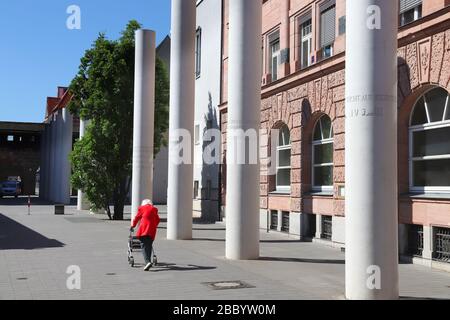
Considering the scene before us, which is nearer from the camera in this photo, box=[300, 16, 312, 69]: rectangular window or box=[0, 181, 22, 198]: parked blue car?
box=[300, 16, 312, 69]: rectangular window

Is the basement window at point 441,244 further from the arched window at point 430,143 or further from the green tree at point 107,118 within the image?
the green tree at point 107,118

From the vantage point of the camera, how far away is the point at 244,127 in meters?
14.2

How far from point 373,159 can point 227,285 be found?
11.9ft

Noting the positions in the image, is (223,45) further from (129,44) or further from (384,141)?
(384,141)

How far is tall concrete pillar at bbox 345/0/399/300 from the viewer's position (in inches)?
356

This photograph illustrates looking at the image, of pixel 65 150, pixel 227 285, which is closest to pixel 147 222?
pixel 227 285

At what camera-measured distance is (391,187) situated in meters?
9.15

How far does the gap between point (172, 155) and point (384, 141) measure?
11014mm

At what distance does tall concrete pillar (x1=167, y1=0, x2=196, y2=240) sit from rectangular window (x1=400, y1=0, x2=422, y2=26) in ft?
24.5

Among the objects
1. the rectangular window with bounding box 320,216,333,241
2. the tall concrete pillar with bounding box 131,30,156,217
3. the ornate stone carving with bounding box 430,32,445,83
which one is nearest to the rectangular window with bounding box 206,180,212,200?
the tall concrete pillar with bounding box 131,30,156,217

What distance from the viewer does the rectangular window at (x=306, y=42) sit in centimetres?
2028

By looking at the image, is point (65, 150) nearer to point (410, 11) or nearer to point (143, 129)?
point (143, 129)

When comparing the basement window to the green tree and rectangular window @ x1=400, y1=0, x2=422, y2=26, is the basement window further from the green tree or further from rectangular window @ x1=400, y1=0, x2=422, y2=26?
the green tree
